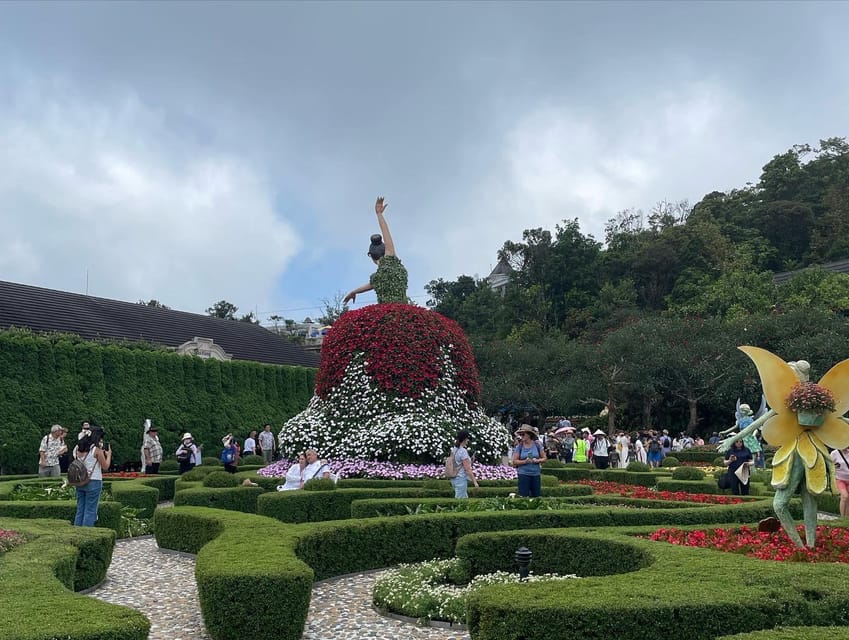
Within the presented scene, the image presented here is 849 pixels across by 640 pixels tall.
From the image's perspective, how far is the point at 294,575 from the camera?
20.2 ft

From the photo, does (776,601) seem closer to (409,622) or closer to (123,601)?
(409,622)

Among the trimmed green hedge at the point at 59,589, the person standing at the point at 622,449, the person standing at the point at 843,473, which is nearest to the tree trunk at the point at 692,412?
the person standing at the point at 622,449

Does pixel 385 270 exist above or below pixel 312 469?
above

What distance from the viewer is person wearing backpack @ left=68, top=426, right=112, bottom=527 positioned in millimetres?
10141

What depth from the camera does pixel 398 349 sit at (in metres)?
16.0

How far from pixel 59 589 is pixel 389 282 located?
1254cm

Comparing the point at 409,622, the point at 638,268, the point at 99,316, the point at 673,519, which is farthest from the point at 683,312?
the point at 409,622

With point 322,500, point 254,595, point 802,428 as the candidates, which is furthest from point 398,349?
point 254,595

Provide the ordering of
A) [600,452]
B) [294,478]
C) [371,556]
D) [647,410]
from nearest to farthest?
[371,556] < [294,478] < [600,452] < [647,410]

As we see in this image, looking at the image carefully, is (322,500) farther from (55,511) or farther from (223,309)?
(223,309)

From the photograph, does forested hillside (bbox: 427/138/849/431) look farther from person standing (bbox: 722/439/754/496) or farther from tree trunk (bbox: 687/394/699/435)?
person standing (bbox: 722/439/754/496)

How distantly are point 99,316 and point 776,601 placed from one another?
29.1 m

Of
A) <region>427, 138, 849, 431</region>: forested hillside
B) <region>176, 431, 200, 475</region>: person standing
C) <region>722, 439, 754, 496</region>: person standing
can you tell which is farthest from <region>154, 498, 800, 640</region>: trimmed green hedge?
<region>427, 138, 849, 431</region>: forested hillside

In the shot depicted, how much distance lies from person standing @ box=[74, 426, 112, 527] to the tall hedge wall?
11865 mm
